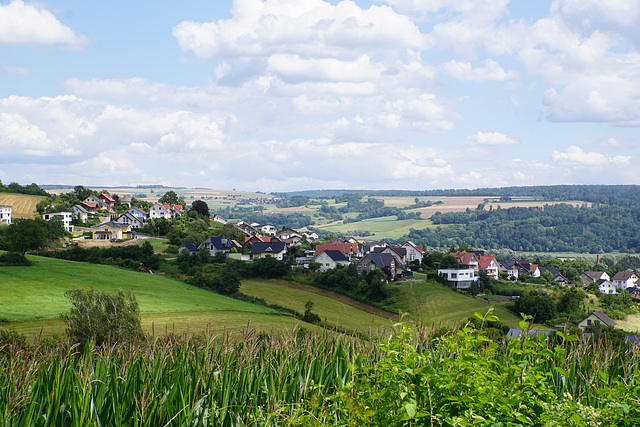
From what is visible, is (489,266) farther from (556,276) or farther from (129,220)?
(129,220)

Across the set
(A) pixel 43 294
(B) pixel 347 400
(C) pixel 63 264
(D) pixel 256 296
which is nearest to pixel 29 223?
(C) pixel 63 264

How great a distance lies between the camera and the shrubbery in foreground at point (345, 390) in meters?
4.31

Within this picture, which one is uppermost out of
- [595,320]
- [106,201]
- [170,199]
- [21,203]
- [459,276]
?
[170,199]

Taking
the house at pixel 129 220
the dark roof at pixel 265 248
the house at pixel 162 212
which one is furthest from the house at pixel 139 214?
the dark roof at pixel 265 248

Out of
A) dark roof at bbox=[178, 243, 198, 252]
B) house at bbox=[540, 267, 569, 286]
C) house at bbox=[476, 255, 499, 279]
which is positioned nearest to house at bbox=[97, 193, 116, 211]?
dark roof at bbox=[178, 243, 198, 252]

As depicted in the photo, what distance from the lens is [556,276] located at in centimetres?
7738

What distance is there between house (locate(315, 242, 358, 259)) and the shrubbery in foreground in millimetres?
60457

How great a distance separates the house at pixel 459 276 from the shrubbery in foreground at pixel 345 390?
51.7 meters

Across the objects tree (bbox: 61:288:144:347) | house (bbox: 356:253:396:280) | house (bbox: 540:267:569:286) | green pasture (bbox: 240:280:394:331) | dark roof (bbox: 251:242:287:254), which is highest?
tree (bbox: 61:288:144:347)

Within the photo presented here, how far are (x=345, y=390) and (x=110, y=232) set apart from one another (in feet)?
228

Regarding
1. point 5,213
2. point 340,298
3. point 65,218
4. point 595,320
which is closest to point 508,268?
point 595,320

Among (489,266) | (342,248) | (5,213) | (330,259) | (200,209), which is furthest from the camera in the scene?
(200,209)

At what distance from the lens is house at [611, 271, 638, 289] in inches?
3142

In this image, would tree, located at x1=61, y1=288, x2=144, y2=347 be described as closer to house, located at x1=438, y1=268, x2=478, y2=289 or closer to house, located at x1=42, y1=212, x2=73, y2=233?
house, located at x1=438, y1=268, x2=478, y2=289
